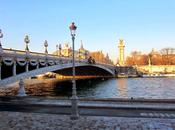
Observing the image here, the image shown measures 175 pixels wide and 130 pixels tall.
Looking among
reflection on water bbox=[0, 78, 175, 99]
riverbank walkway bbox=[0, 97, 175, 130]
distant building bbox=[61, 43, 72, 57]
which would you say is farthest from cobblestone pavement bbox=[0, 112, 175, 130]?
distant building bbox=[61, 43, 72, 57]

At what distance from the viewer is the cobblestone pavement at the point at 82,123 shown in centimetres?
1875

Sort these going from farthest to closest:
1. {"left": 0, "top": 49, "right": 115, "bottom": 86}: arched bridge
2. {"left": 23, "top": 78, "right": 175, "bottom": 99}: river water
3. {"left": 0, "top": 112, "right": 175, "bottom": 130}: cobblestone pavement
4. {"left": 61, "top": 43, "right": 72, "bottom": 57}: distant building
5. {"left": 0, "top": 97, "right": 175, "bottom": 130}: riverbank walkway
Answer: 1. {"left": 61, "top": 43, "right": 72, "bottom": 57}: distant building
2. {"left": 23, "top": 78, "right": 175, "bottom": 99}: river water
3. {"left": 0, "top": 49, "right": 115, "bottom": 86}: arched bridge
4. {"left": 0, "top": 97, "right": 175, "bottom": 130}: riverbank walkway
5. {"left": 0, "top": 112, "right": 175, "bottom": 130}: cobblestone pavement

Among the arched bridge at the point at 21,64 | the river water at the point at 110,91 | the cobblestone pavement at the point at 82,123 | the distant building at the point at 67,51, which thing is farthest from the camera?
the distant building at the point at 67,51

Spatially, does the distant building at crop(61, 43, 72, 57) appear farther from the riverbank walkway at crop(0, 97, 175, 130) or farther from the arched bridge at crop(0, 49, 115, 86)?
the riverbank walkway at crop(0, 97, 175, 130)

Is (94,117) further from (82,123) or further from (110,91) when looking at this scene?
(110,91)

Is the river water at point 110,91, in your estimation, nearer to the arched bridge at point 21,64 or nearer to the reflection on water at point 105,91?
the reflection on water at point 105,91

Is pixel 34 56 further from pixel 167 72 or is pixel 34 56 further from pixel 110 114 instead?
pixel 167 72

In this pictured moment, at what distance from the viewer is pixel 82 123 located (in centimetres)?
2012

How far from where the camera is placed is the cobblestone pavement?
18.8 metres

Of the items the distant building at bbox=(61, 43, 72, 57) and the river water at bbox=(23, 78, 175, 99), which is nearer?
the river water at bbox=(23, 78, 175, 99)

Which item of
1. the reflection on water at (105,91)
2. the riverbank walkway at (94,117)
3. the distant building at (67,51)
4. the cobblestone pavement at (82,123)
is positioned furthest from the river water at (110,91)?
the cobblestone pavement at (82,123)

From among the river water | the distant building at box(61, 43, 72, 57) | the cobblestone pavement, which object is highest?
the distant building at box(61, 43, 72, 57)

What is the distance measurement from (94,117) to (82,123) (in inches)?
87.7

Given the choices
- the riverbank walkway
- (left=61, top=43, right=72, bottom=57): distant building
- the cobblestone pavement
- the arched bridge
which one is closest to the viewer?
the cobblestone pavement
